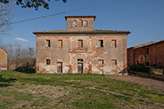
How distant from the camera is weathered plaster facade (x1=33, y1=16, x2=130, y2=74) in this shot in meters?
16.9

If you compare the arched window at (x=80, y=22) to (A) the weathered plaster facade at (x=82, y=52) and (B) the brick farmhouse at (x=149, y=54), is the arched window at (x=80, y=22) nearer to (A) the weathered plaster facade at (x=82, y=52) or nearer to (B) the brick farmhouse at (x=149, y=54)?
(A) the weathered plaster facade at (x=82, y=52)

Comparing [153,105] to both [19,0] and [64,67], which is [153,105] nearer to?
[19,0]

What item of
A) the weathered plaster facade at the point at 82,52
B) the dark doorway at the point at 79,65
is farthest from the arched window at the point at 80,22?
the dark doorway at the point at 79,65

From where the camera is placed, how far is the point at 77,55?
17094 millimetres

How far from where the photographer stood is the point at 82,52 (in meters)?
17.1

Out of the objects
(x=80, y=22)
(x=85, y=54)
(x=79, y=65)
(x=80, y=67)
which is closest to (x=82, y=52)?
(x=85, y=54)

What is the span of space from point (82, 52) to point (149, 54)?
15126mm

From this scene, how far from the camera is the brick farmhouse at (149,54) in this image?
1886 cm

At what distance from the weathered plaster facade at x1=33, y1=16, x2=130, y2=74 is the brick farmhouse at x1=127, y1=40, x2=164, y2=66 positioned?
7.36 metres

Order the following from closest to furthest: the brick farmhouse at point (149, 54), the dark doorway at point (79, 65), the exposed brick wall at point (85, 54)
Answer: the exposed brick wall at point (85, 54)
the dark doorway at point (79, 65)
the brick farmhouse at point (149, 54)

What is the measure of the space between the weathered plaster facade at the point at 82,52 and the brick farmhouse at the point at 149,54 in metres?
7.36

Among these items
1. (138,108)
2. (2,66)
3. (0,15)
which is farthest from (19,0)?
(2,66)

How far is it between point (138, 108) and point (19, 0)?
7.62 meters

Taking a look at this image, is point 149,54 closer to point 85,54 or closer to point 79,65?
point 85,54
